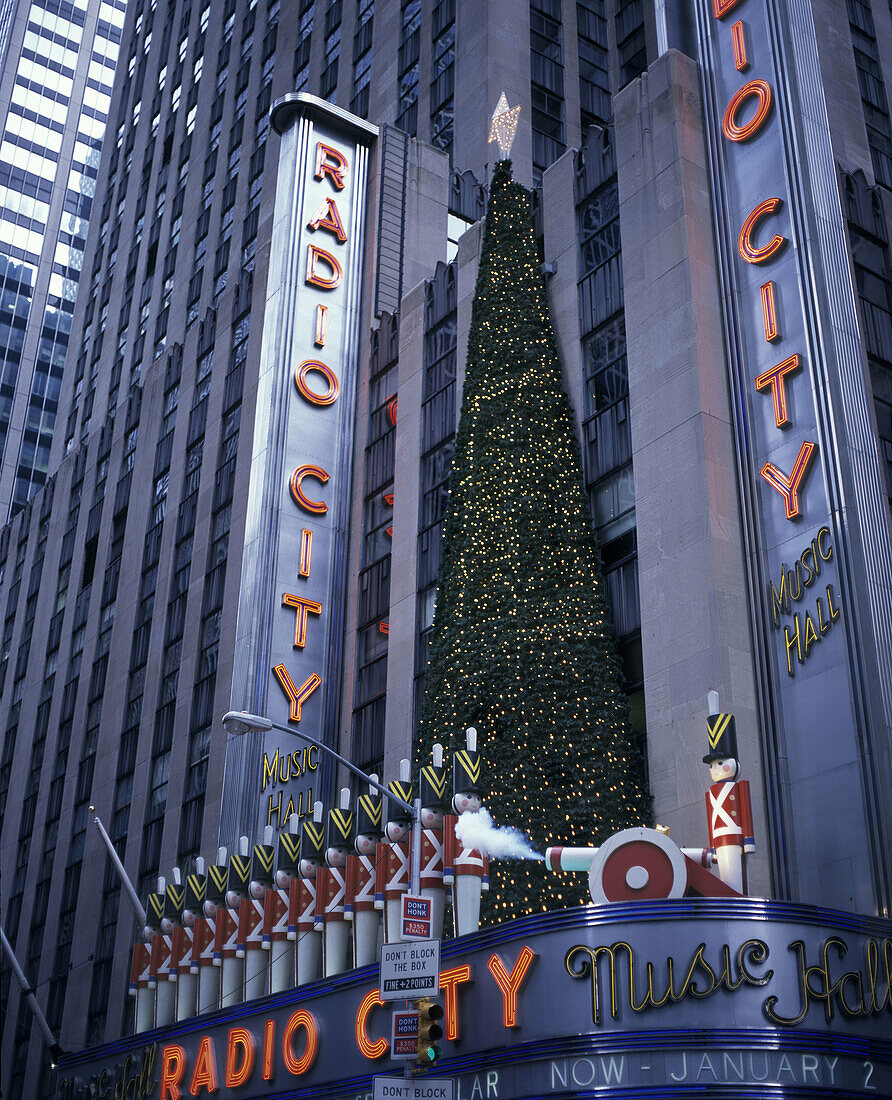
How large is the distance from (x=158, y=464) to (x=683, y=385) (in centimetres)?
3334

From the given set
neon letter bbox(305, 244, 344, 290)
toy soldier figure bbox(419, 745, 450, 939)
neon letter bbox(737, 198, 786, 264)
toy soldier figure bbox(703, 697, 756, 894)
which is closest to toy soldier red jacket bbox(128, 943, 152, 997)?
toy soldier figure bbox(419, 745, 450, 939)

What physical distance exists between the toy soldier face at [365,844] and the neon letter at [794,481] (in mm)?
11544

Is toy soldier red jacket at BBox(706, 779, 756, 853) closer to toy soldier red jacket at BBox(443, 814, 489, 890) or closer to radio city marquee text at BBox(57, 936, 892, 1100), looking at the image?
radio city marquee text at BBox(57, 936, 892, 1100)

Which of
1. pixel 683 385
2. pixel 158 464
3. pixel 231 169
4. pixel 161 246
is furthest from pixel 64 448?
pixel 683 385

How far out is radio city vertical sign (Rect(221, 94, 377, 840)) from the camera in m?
41.3

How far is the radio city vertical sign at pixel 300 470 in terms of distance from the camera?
41.3 metres

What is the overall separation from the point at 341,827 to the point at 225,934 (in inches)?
206

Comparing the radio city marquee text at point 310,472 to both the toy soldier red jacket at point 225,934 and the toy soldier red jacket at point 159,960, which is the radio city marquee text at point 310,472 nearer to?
the toy soldier red jacket at point 159,960

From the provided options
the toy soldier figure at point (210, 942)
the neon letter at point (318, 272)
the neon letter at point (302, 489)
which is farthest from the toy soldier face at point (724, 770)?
the neon letter at point (318, 272)

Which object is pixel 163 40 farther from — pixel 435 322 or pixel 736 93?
pixel 736 93

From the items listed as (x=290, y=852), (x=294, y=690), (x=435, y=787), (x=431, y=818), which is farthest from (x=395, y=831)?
(x=294, y=690)

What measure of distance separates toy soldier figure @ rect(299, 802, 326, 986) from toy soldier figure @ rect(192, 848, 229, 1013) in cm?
335

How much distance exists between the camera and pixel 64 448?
8275 cm

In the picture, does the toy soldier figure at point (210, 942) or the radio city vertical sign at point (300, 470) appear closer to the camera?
the toy soldier figure at point (210, 942)
